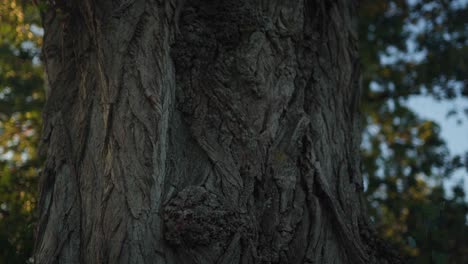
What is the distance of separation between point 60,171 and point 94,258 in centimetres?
71

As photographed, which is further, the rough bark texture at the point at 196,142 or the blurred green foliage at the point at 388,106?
the blurred green foliage at the point at 388,106

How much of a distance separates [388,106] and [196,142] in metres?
6.74

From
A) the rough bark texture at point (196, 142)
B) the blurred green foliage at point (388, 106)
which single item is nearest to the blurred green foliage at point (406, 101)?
the blurred green foliage at point (388, 106)

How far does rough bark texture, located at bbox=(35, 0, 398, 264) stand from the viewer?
319cm

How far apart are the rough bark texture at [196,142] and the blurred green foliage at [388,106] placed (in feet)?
7.49

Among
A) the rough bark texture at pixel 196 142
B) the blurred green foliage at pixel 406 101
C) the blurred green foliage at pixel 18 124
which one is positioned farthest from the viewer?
the blurred green foliage at pixel 406 101

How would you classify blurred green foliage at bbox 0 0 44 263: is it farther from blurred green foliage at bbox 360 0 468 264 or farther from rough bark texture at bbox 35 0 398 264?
blurred green foliage at bbox 360 0 468 264

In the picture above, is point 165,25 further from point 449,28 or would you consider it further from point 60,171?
point 449,28

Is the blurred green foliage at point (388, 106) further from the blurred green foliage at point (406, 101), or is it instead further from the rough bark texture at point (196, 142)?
the rough bark texture at point (196, 142)

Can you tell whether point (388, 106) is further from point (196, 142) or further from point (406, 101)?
point (196, 142)

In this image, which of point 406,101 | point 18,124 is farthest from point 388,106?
point 18,124

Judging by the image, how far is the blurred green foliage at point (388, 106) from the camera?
6.48 meters

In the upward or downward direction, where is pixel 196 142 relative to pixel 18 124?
downward

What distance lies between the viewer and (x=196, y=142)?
3533mm
